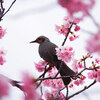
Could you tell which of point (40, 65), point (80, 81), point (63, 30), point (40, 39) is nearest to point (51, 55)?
point (40, 65)

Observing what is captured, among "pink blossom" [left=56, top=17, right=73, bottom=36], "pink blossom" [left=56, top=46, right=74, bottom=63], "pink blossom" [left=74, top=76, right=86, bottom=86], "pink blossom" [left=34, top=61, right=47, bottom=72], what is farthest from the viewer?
"pink blossom" [left=34, top=61, right=47, bottom=72]

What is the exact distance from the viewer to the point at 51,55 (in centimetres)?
357

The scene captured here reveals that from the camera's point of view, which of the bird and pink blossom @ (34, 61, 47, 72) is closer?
the bird

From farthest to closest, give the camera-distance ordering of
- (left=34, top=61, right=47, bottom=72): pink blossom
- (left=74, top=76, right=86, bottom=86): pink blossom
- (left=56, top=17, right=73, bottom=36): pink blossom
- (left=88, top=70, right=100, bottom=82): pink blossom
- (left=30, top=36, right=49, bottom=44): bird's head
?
(left=30, top=36, right=49, bottom=44): bird's head, (left=34, top=61, right=47, bottom=72): pink blossom, (left=56, top=17, right=73, bottom=36): pink blossom, (left=74, top=76, right=86, bottom=86): pink blossom, (left=88, top=70, right=100, bottom=82): pink blossom

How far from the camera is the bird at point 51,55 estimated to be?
3.28 m

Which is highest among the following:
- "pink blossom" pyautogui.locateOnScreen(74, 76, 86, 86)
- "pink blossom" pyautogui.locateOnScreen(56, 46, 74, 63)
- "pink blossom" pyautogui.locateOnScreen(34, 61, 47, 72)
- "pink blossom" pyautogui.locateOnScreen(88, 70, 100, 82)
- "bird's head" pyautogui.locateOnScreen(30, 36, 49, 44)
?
"pink blossom" pyautogui.locateOnScreen(56, 46, 74, 63)

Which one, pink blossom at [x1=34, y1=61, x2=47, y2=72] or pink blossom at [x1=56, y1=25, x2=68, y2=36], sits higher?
pink blossom at [x1=56, y1=25, x2=68, y2=36]

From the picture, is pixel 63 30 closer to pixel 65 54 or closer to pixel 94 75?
pixel 65 54

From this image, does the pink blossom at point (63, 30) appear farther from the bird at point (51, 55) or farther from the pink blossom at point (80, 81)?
the pink blossom at point (80, 81)

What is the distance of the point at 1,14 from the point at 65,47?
0.93 meters

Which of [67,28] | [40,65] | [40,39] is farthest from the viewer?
[40,39]

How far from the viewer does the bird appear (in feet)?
10.8

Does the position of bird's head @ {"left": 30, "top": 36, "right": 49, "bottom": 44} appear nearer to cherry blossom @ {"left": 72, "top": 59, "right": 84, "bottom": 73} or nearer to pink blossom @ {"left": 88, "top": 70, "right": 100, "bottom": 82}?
cherry blossom @ {"left": 72, "top": 59, "right": 84, "bottom": 73}

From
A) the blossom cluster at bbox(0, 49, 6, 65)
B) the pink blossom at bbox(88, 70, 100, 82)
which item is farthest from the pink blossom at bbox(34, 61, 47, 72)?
the pink blossom at bbox(88, 70, 100, 82)
